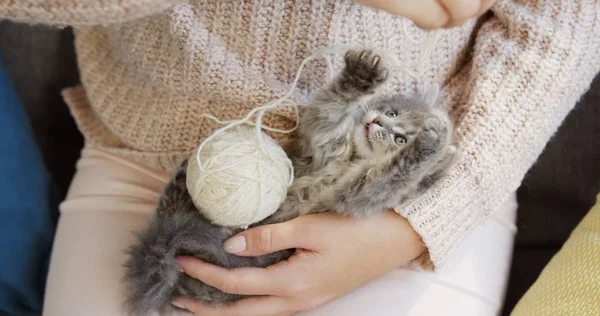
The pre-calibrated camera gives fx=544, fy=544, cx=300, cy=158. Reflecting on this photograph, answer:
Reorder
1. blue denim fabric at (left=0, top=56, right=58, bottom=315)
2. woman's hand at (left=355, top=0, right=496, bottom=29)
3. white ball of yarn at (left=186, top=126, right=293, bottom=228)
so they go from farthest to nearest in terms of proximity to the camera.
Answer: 1. blue denim fabric at (left=0, top=56, right=58, bottom=315)
2. white ball of yarn at (left=186, top=126, right=293, bottom=228)
3. woman's hand at (left=355, top=0, right=496, bottom=29)

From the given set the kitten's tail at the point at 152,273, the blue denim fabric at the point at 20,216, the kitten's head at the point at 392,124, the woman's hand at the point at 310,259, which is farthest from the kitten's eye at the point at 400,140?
the blue denim fabric at the point at 20,216

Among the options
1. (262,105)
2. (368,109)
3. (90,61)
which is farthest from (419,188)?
(90,61)

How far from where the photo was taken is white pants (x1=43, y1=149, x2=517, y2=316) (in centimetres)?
77

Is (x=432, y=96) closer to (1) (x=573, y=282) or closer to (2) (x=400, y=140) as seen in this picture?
(2) (x=400, y=140)

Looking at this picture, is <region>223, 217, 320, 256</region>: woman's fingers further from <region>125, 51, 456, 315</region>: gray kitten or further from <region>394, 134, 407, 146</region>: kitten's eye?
<region>394, 134, 407, 146</region>: kitten's eye

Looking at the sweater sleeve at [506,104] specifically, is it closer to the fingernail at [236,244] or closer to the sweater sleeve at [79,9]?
the fingernail at [236,244]

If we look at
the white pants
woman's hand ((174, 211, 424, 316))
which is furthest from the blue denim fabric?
woman's hand ((174, 211, 424, 316))

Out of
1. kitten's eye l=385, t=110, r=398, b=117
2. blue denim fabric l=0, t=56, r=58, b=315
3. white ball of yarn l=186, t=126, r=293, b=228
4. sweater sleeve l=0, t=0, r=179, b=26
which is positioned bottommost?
blue denim fabric l=0, t=56, r=58, b=315

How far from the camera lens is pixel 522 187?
3.71ft

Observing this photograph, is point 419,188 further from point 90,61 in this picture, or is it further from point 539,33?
point 90,61

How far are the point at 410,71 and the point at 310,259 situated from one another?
32 cm

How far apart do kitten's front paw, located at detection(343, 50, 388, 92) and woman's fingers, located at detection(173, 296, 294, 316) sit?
0.32 metres

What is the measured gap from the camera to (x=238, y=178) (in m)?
0.71

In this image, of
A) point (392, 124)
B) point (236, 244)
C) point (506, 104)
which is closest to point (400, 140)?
point (392, 124)
